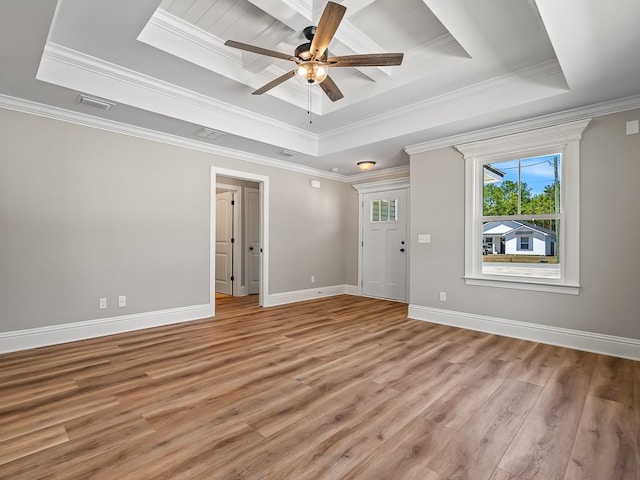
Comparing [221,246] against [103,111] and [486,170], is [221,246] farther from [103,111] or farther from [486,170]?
[486,170]

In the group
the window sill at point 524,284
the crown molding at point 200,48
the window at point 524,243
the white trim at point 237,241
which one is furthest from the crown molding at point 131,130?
the window at point 524,243

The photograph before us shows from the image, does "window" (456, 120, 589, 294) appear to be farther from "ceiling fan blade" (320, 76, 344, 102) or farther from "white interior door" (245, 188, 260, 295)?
"white interior door" (245, 188, 260, 295)

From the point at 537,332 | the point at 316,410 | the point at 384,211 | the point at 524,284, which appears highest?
the point at 384,211

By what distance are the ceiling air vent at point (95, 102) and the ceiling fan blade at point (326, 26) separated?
2305mm

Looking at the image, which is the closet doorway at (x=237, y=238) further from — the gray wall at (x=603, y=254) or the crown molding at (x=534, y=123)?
the gray wall at (x=603, y=254)

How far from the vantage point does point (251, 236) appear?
7.08 metres

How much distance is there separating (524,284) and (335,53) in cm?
341

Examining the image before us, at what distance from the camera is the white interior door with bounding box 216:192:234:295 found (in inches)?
273

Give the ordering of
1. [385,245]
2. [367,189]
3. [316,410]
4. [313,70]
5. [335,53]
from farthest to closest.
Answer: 1. [367,189]
2. [385,245]
3. [335,53]
4. [313,70]
5. [316,410]

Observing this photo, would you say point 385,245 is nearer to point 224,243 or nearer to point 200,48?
point 224,243

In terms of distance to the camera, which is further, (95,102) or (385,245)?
(385,245)

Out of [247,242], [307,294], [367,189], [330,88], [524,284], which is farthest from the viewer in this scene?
[247,242]

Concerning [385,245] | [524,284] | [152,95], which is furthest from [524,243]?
[152,95]

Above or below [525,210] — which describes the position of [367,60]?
above
